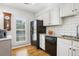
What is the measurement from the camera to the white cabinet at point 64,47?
236 cm

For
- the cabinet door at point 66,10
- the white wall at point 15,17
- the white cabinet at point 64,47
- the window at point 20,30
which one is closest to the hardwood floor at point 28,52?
the white wall at point 15,17

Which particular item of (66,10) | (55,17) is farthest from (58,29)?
(66,10)

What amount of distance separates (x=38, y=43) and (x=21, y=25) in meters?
1.66

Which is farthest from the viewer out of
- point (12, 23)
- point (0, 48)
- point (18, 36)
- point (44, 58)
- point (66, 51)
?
point (18, 36)

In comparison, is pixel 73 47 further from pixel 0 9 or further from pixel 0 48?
pixel 0 9

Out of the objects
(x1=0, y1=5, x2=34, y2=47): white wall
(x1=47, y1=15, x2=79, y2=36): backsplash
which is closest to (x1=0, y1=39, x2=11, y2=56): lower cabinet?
(x1=47, y1=15, x2=79, y2=36): backsplash

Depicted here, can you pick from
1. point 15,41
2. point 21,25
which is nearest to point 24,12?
point 21,25

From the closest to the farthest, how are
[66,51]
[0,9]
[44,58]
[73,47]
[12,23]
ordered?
1. [44,58]
2. [73,47]
3. [66,51]
4. [0,9]
5. [12,23]

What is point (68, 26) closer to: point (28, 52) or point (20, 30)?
point (28, 52)

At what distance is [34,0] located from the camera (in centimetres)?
Result: 69

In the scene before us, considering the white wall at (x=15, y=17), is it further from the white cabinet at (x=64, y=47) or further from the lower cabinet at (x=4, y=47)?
the white cabinet at (x=64, y=47)

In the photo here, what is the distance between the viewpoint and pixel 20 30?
17.8 ft

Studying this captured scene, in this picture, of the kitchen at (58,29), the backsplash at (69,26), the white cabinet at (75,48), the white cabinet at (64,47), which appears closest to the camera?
the white cabinet at (75,48)

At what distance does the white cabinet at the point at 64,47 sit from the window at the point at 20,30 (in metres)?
3.04
